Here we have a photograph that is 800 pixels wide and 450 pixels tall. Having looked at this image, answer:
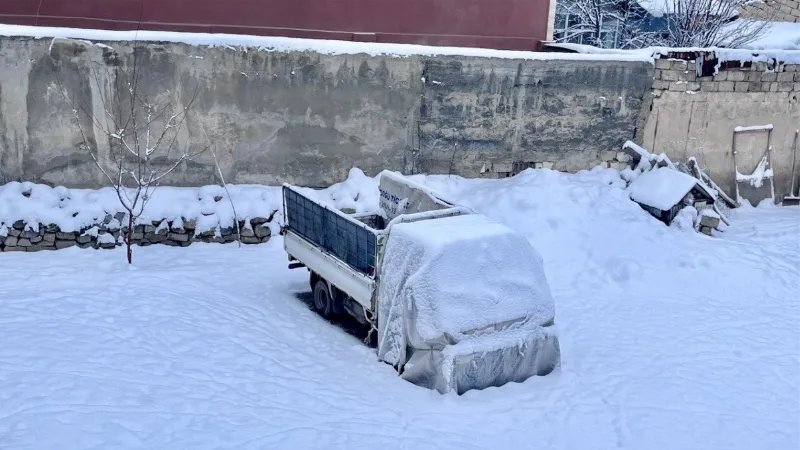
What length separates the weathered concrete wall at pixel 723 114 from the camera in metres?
14.7

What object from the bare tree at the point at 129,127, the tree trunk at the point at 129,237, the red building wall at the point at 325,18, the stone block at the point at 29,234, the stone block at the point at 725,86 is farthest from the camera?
the stone block at the point at 725,86

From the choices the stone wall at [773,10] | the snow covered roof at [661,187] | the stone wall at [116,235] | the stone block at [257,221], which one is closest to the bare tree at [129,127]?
the stone wall at [116,235]

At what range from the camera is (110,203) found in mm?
11766

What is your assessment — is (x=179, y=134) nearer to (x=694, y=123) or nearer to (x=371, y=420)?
(x=371, y=420)

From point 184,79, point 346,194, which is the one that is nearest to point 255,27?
point 184,79

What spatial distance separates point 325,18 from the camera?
15.3 meters

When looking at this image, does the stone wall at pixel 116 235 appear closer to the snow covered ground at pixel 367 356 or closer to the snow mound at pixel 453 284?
the snow covered ground at pixel 367 356

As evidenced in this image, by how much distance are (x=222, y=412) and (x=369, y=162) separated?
6783mm

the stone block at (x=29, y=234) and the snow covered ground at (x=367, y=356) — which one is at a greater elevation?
the stone block at (x=29, y=234)

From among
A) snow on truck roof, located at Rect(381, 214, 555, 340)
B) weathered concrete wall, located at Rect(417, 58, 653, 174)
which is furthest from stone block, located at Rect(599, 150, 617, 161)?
snow on truck roof, located at Rect(381, 214, 555, 340)

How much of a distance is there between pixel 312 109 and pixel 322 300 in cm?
395

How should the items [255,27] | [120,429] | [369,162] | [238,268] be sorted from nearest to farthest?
[120,429] < [238,268] < [369,162] < [255,27]

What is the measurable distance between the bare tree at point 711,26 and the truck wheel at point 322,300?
16352 mm

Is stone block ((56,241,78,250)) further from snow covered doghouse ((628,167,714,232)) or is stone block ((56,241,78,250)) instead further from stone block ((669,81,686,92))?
stone block ((669,81,686,92))
